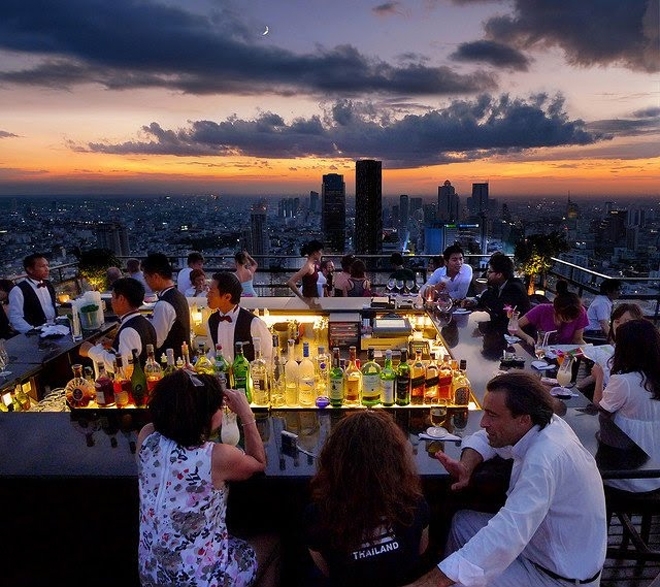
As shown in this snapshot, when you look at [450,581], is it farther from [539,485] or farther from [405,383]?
[405,383]

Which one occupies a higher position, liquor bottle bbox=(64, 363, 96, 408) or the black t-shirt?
liquor bottle bbox=(64, 363, 96, 408)

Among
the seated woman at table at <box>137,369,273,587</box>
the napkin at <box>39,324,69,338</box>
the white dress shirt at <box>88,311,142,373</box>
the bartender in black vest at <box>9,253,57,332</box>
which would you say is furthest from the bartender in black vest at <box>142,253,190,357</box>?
the bartender in black vest at <box>9,253,57,332</box>

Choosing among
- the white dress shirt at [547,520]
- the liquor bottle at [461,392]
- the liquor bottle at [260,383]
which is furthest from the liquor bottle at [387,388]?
the white dress shirt at [547,520]

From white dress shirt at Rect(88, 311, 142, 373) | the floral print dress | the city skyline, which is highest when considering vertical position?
the city skyline

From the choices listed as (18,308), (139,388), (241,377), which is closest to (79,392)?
(139,388)

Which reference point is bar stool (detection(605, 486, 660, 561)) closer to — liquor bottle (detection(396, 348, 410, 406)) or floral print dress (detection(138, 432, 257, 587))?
liquor bottle (detection(396, 348, 410, 406))

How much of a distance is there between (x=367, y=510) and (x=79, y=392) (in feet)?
5.86

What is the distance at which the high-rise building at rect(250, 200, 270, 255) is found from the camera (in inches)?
328

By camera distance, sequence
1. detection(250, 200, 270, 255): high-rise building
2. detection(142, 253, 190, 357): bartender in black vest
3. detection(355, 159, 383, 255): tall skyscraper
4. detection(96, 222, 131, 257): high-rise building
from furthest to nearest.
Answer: detection(355, 159, 383, 255): tall skyscraper < detection(250, 200, 270, 255): high-rise building < detection(96, 222, 131, 257): high-rise building < detection(142, 253, 190, 357): bartender in black vest

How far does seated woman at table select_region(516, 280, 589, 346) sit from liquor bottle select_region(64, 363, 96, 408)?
3.14 metres

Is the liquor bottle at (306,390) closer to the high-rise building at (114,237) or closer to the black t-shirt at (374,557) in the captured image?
the black t-shirt at (374,557)

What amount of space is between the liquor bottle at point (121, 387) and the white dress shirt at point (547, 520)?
1796mm

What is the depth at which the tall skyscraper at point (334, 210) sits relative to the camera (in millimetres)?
10336

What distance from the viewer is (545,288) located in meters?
7.54
